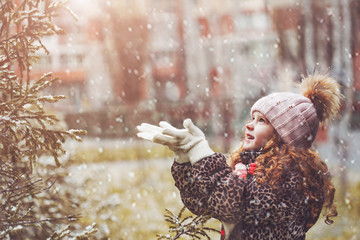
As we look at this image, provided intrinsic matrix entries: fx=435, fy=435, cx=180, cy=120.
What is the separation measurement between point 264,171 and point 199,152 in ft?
1.13

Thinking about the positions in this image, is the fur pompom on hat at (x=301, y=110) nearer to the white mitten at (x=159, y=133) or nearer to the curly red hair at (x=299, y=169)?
the curly red hair at (x=299, y=169)

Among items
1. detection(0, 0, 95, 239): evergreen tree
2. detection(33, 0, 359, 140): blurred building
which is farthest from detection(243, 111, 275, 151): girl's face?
detection(33, 0, 359, 140): blurred building

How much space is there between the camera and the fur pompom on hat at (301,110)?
2211 millimetres

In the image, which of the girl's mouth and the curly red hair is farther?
the girl's mouth

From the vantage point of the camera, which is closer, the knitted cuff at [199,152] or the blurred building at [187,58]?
the knitted cuff at [199,152]

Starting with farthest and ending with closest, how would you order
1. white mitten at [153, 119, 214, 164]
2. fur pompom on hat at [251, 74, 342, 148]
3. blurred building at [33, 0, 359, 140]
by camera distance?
blurred building at [33, 0, 359, 140]
fur pompom on hat at [251, 74, 342, 148]
white mitten at [153, 119, 214, 164]

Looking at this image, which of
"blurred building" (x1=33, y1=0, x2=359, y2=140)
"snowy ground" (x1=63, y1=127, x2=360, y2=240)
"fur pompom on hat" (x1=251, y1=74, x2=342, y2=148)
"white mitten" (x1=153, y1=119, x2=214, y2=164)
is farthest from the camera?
"blurred building" (x1=33, y1=0, x2=359, y2=140)

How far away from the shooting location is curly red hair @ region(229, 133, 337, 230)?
6.95ft

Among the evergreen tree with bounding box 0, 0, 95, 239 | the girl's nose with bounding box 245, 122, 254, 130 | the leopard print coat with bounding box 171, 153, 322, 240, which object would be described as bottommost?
the leopard print coat with bounding box 171, 153, 322, 240

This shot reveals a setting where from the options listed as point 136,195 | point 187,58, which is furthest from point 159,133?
point 187,58

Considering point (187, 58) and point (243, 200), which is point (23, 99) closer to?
point (243, 200)

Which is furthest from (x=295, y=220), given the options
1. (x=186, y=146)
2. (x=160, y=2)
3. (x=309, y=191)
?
(x=160, y=2)

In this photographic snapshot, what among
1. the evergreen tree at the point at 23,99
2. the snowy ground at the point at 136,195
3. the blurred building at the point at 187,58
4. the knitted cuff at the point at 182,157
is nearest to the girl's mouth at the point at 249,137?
the knitted cuff at the point at 182,157

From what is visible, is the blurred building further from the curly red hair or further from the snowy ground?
the snowy ground
